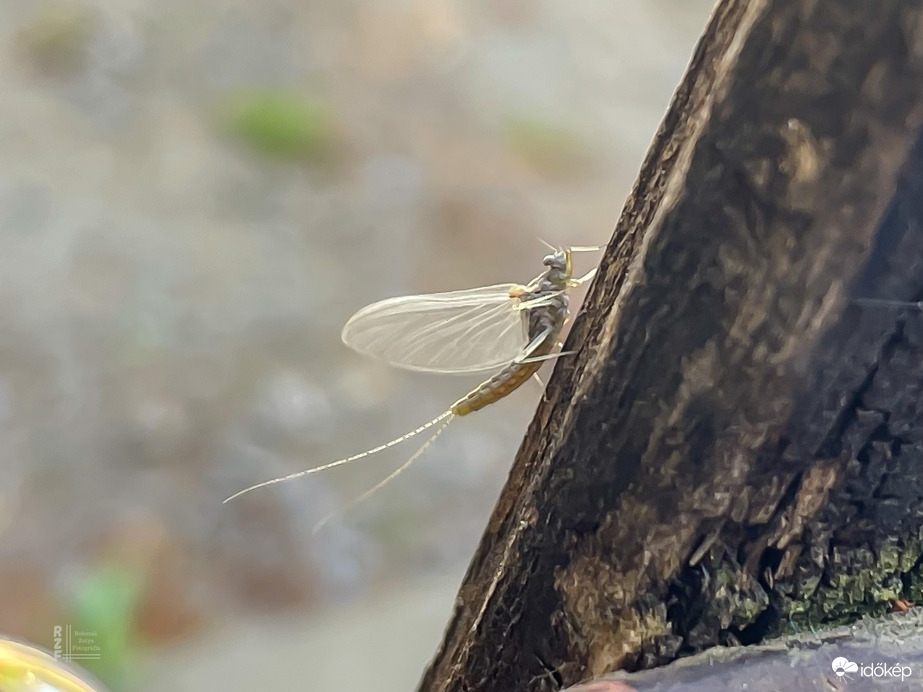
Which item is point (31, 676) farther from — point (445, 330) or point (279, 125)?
point (279, 125)

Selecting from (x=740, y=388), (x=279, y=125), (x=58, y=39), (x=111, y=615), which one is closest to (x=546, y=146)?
(x=279, y=125)

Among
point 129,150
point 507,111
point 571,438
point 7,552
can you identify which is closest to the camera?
point 571,438

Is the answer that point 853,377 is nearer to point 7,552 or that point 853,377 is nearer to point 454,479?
point 454,479

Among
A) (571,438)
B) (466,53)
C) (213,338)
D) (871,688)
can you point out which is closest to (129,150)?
(213,338)

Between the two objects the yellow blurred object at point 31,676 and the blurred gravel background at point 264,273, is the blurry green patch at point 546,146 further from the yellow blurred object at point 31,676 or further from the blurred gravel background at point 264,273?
the yellow blurred object at point 31,676

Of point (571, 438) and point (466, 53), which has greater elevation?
point (466, 53)

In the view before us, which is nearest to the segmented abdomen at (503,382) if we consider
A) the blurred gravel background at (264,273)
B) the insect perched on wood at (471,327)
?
the insect perched on wood at (471,327)
